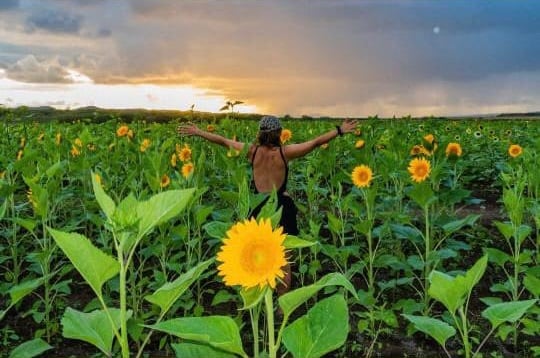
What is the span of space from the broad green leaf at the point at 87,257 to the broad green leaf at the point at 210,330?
0.77 feet

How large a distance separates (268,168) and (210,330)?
402 cm

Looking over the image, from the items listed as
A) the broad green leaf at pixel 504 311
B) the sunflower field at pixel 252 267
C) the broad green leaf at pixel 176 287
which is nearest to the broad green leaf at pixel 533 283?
the sunflower field at pixel 252 267

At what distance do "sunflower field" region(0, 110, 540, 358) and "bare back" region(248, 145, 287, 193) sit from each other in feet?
0.73

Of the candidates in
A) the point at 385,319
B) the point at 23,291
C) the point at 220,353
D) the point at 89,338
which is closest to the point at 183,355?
the point at 220,353

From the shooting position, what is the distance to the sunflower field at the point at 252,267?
151 centimetres

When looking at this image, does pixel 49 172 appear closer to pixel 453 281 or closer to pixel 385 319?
pixel 385 319

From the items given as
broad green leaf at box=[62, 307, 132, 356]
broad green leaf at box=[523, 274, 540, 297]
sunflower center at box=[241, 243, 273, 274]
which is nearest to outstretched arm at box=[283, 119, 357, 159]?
broad green leaf at box=[523, 274, 540, 297]

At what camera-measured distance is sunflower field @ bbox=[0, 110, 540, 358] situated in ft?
4.97

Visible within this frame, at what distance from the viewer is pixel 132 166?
24.0 ft

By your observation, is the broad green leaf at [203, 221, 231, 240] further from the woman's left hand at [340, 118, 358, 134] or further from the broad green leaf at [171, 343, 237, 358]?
the woman's left hand at [340, 118, 358, 134]

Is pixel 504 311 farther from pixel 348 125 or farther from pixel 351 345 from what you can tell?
pixel 348 125

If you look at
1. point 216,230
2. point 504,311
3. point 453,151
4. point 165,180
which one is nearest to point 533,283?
point 504,311

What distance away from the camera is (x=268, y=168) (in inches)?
214

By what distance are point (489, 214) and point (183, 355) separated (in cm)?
688
